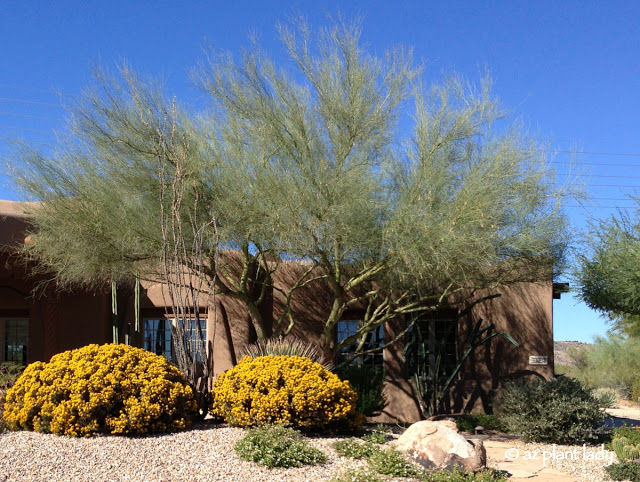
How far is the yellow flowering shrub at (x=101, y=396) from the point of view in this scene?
8.68m

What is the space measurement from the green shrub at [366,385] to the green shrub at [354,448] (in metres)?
4.44

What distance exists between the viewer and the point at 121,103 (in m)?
11.9

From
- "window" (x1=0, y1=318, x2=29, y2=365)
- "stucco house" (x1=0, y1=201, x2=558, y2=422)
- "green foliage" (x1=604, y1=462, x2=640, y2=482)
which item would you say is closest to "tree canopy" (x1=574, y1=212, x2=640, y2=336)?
"stucco house" (x1=0, y1=201, x2=558, y2=422)

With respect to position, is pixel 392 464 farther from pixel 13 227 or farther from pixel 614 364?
pixel 614 364

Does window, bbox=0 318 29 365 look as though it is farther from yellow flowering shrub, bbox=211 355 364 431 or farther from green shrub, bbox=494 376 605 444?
green shrub, bbox=494 376 605 444

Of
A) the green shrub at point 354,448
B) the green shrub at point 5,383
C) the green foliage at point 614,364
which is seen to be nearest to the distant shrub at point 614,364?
the green foliage at point 614,364

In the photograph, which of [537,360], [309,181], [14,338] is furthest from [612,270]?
[14,338]

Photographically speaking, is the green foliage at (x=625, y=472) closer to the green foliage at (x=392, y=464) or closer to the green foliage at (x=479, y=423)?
the green foliage at (x=392, y=464)

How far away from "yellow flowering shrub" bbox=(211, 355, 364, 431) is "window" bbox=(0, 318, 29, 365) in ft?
37.0

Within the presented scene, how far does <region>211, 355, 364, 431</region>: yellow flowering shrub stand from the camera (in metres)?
9.07

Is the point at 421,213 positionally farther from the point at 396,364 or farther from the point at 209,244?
the point at 396,364

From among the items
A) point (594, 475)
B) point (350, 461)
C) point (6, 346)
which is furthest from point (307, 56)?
point (6, 346)

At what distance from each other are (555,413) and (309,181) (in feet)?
18.2

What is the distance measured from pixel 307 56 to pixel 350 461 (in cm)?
659
